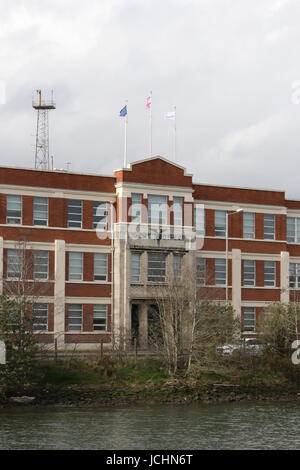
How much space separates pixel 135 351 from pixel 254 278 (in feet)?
65.9

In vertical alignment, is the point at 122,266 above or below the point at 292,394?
above

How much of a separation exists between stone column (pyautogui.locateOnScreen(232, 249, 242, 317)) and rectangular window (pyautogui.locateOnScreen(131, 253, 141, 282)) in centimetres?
928

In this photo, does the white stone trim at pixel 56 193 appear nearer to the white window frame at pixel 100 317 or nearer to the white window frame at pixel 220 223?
the white window frame at pixel 100 317

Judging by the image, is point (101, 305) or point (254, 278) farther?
point (254, 278)

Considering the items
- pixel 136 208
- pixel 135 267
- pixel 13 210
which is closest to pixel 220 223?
pixel 136 208

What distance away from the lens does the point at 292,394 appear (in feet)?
192

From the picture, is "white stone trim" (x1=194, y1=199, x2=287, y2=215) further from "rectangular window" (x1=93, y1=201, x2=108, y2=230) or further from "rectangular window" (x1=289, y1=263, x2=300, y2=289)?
"rectangular window" (x1=93, y1=201, x2=108, y2=230)

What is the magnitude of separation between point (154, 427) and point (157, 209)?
3038 centimetres

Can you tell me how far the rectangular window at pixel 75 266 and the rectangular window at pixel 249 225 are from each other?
14884 mm

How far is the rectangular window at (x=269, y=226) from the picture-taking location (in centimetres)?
7838

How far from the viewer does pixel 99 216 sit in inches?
2810
